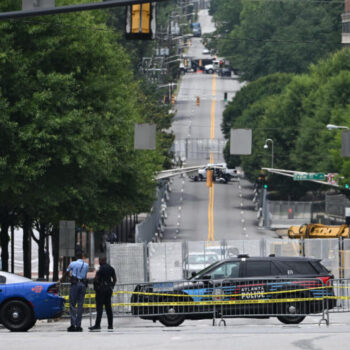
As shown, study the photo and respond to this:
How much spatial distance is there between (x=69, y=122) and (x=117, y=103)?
5.78 metres

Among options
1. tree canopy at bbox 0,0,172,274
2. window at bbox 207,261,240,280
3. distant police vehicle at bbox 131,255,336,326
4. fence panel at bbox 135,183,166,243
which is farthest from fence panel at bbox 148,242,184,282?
distant police vehicle at bbox 131,255,336,326

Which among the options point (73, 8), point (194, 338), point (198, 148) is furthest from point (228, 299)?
point (198, 148)

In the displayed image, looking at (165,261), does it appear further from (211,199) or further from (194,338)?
(211,199)

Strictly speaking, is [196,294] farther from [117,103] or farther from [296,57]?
[296,57]

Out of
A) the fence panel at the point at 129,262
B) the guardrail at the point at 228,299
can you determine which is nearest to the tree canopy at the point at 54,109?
the fence panel at the point at 129,262

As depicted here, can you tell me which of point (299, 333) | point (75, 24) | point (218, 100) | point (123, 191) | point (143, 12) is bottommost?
point (299, 333)

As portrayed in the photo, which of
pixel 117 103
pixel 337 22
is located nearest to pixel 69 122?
pixel 117 103

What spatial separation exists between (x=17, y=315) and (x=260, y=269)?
5997mm

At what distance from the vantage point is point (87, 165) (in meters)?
36.0

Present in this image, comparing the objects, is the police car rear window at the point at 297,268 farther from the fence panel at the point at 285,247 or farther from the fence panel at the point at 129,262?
the fence panel at the point at 285,247

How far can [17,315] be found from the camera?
24.7m

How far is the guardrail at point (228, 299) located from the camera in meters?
25.8

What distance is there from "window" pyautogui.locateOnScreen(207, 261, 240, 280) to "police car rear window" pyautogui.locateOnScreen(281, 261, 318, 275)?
1.20m

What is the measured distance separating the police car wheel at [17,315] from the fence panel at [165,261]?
56.5ft
